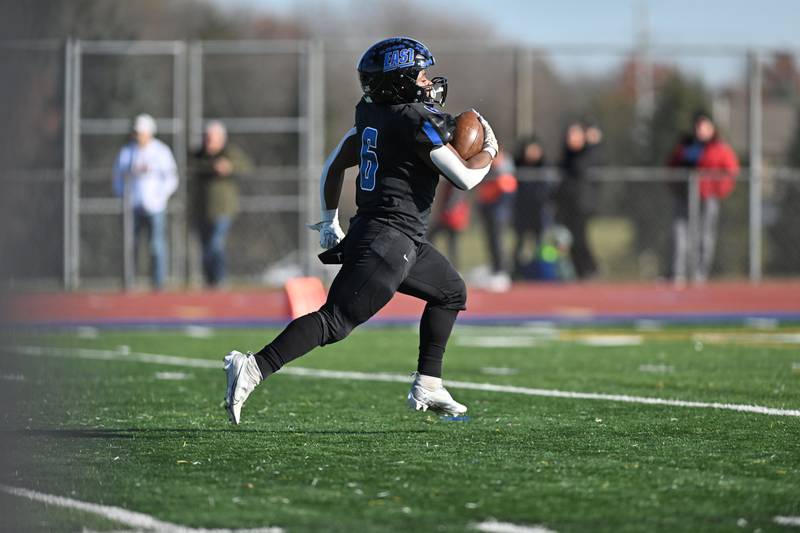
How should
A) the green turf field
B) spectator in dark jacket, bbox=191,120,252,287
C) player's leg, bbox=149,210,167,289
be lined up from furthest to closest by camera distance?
1. spectator in dark jacket, bbox=191,120,252,287
2. player's leg, bbox=149,210,167,289
3. the green turf field

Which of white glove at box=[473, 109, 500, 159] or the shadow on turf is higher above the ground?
white glove at box=[473, 109, 500, 159]

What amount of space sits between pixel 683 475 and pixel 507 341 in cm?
746

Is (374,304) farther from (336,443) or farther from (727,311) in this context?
(727,311)

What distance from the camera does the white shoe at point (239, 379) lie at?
647 cm

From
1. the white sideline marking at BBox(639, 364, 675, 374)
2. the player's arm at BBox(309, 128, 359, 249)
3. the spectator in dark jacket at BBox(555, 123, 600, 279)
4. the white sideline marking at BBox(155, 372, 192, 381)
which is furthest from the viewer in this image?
the spectator in dark jacket at BBox(555, 123, 600, 279)

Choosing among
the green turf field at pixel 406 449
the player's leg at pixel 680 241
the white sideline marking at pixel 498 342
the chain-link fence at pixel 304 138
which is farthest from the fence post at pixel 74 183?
the green turf field at pixel 406 449

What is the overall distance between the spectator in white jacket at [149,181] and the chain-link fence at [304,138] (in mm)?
524

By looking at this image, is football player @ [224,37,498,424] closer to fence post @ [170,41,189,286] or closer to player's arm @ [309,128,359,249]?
player's arm @ [309,128,359,249]

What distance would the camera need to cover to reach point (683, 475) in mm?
5547

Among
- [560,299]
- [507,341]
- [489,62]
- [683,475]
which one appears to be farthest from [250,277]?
[489,62]

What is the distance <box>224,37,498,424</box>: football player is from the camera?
661 centimetres

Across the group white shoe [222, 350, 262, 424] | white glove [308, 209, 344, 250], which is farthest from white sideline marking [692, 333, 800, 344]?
white shoe [222, 350, 262, 424]

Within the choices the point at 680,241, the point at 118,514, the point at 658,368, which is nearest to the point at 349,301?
the point at 118,514

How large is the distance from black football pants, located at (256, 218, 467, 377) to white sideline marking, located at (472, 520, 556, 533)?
206 centimetres
